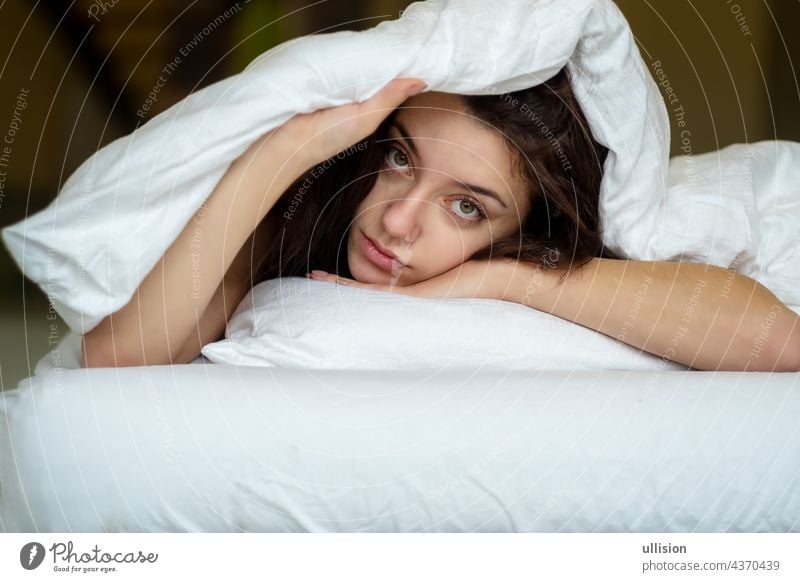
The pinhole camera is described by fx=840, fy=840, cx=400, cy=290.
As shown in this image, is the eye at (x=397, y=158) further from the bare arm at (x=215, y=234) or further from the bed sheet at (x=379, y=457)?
the bed sheet at (x=379, y=457)

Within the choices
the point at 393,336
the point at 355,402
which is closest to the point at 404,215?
the point at 393,336

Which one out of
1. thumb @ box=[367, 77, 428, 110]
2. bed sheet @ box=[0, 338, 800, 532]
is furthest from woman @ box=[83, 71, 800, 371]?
bed sheet @ box=[0, 338, 800, 532]

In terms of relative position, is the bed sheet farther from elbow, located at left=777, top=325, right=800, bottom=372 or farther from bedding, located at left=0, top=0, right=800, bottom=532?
elbow, located at left=777, top=325, right=800, bottom=372

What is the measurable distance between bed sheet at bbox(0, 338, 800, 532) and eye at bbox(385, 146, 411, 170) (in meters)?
0.29

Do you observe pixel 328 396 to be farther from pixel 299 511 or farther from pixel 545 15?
pixel 545 15

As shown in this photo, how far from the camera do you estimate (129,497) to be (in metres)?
0.55

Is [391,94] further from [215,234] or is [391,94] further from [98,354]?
[98,354]

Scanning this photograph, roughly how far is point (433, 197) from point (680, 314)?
0.25m

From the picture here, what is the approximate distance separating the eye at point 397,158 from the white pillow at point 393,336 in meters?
0.16

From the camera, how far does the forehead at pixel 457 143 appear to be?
0.77 meters

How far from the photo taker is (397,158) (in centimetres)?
83

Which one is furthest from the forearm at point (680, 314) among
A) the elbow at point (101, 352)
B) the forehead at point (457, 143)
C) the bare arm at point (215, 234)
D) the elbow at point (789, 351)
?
the elbow at point (101, 352)

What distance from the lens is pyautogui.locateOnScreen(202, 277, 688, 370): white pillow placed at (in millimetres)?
688
